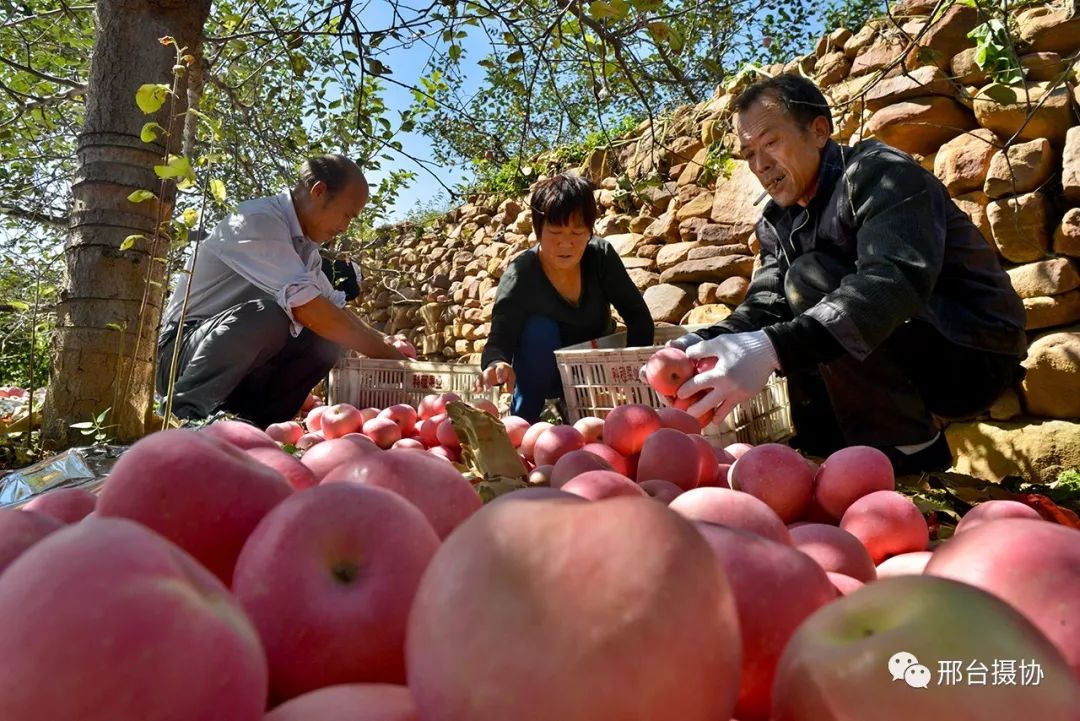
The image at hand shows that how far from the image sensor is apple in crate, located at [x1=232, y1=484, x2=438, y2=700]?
17.8 inches

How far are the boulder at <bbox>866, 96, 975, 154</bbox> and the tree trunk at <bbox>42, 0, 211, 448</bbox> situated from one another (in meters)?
3.36

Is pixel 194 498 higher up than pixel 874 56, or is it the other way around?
pixel 874 56

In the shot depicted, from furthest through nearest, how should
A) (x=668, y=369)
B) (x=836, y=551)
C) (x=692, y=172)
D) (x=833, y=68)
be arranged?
(x=692, y=172)
(x=833, y=68)
(x=668, y=369)
(x=836, y=551)

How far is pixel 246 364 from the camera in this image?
118 inches

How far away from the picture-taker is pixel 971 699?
0.34 meters

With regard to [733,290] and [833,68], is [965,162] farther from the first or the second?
[733,290]

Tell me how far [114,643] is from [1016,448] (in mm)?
3608

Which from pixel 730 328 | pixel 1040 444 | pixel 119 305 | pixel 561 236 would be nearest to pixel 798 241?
pixel 730 328

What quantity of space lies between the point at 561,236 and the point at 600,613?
303cm

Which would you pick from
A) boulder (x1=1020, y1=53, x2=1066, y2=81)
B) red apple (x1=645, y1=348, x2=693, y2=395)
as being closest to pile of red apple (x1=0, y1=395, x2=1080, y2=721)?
red apple (x1=645, y1=348, x2=693, y2=395)

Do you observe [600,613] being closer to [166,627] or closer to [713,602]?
[713,602]

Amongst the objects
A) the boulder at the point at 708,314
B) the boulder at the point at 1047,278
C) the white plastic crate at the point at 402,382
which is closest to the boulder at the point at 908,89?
the boulder at the point at 1047,278

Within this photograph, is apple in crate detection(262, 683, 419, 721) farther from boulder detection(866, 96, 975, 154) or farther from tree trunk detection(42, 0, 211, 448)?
boulder detection(866, 96, 975, 154)

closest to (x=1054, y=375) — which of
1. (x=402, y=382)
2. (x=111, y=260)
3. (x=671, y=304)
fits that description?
(x=671, y=304)
